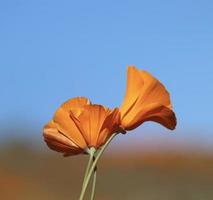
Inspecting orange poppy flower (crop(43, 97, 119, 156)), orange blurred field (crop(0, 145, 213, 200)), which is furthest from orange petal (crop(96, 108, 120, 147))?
orange blurred field (crop(0, 145, 213, 200))

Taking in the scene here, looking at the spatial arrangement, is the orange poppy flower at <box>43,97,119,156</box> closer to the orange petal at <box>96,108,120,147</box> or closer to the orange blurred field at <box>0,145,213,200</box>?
the orange petal at <box>96,108,120,147</box>

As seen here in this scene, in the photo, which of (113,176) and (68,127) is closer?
(68,127)

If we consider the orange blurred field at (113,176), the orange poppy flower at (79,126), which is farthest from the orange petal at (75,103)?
the orange blurred field at (113,176)

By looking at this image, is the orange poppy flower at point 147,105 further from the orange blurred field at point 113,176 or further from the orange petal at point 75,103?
the orange blurred field at point 113,176

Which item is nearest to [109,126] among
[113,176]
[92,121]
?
[92,121]

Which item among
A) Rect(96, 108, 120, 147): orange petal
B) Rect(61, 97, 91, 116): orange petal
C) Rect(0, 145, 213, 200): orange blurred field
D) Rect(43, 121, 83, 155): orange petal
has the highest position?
Rect(0, 145, 213, 200): orange blurred field

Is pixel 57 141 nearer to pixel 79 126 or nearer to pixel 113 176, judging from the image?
pixel 79 126
